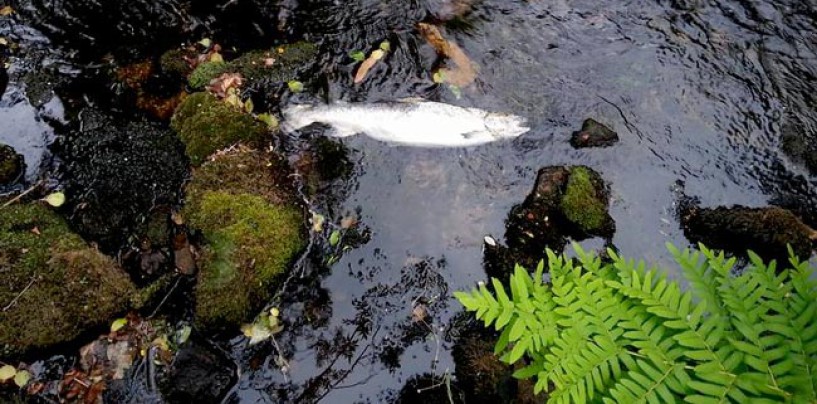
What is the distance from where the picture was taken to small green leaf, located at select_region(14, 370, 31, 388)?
4.17 m

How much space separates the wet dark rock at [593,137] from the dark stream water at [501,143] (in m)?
0.08

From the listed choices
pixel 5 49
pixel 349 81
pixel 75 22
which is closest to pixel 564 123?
pixel 349 81

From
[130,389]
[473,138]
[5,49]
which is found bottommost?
[130,389]

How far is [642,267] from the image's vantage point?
302 cm

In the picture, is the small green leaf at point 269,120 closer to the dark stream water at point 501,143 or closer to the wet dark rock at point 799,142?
the dark stream water at point 501,143

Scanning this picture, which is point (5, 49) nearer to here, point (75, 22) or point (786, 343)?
point (75, 22)

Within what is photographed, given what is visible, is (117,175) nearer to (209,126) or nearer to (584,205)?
(209,126)

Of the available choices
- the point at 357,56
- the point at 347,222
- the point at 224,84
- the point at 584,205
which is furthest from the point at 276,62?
the point at 584,205

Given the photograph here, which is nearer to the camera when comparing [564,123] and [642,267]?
[642,267]

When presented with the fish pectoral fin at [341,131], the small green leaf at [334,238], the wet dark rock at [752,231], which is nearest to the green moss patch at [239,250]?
the small green leaf at [334,238]

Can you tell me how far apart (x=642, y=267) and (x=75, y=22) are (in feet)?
20.8

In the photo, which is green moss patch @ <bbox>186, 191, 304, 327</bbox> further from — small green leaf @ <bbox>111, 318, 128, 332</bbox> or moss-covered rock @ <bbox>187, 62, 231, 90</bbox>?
moss-covered rock @ <bbox>187, 62, 231, 90</bbox>

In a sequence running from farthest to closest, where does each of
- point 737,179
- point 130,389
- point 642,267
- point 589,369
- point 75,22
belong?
point 75,22
point 737,179
point 130,389
point 642,267
point 589,369

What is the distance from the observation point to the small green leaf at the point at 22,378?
4172mm
